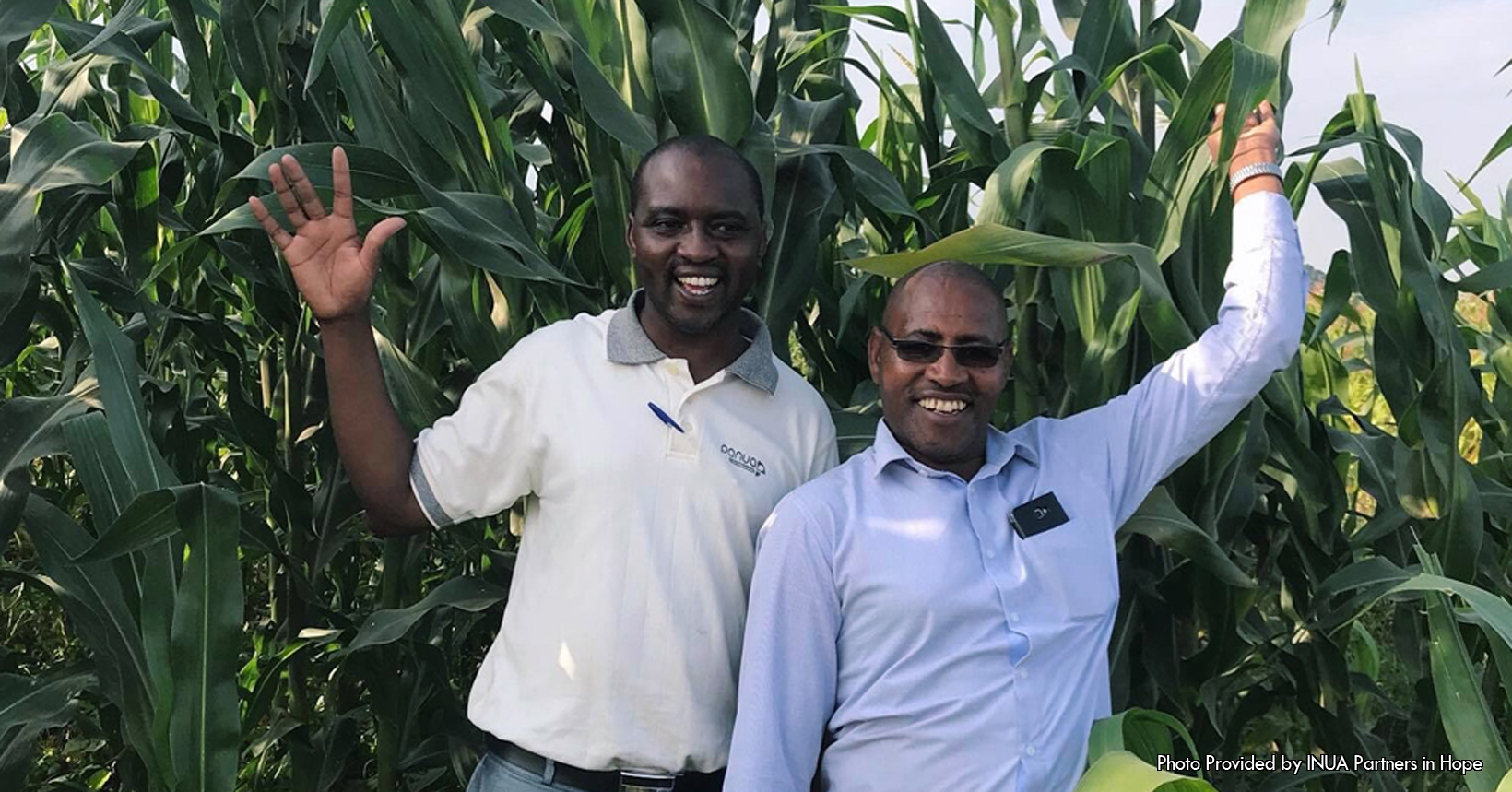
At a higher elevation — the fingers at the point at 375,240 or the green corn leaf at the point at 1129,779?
the fingers at the point at 375,240

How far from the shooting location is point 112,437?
1.33 metres

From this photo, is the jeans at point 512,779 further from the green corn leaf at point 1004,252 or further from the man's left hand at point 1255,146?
the man's left hand at point 1255,146

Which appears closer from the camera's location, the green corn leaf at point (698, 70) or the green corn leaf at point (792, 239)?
the green corn leaf at point (698, 70)

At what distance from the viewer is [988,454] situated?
1.39 meters

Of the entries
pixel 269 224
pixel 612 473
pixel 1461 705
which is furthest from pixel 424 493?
pixel 1461 705

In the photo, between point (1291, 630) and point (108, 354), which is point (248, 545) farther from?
point (1291, 630)

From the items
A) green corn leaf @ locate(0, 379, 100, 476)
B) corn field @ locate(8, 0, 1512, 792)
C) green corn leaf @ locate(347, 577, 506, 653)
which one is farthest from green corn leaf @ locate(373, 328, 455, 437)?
green corn leaf @ locate(0, 379, 100, 476)

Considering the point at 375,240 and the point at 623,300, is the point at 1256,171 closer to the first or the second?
the point at 623,300

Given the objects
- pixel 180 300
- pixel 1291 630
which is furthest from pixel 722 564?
pixel 180 300

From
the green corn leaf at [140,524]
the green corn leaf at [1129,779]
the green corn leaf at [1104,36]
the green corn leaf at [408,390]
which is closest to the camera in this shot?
the green corn leaf at [1129,779]

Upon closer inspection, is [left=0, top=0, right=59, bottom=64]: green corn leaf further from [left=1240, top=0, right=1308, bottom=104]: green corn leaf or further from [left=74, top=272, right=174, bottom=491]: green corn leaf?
[left=1240, top=0, right=1308, bottom=104]: green corn leaf

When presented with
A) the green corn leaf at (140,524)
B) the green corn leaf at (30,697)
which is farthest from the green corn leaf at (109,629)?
the green corn leaf at (140,524)

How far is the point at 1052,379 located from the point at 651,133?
0.65 m

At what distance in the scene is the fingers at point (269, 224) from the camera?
129cm
